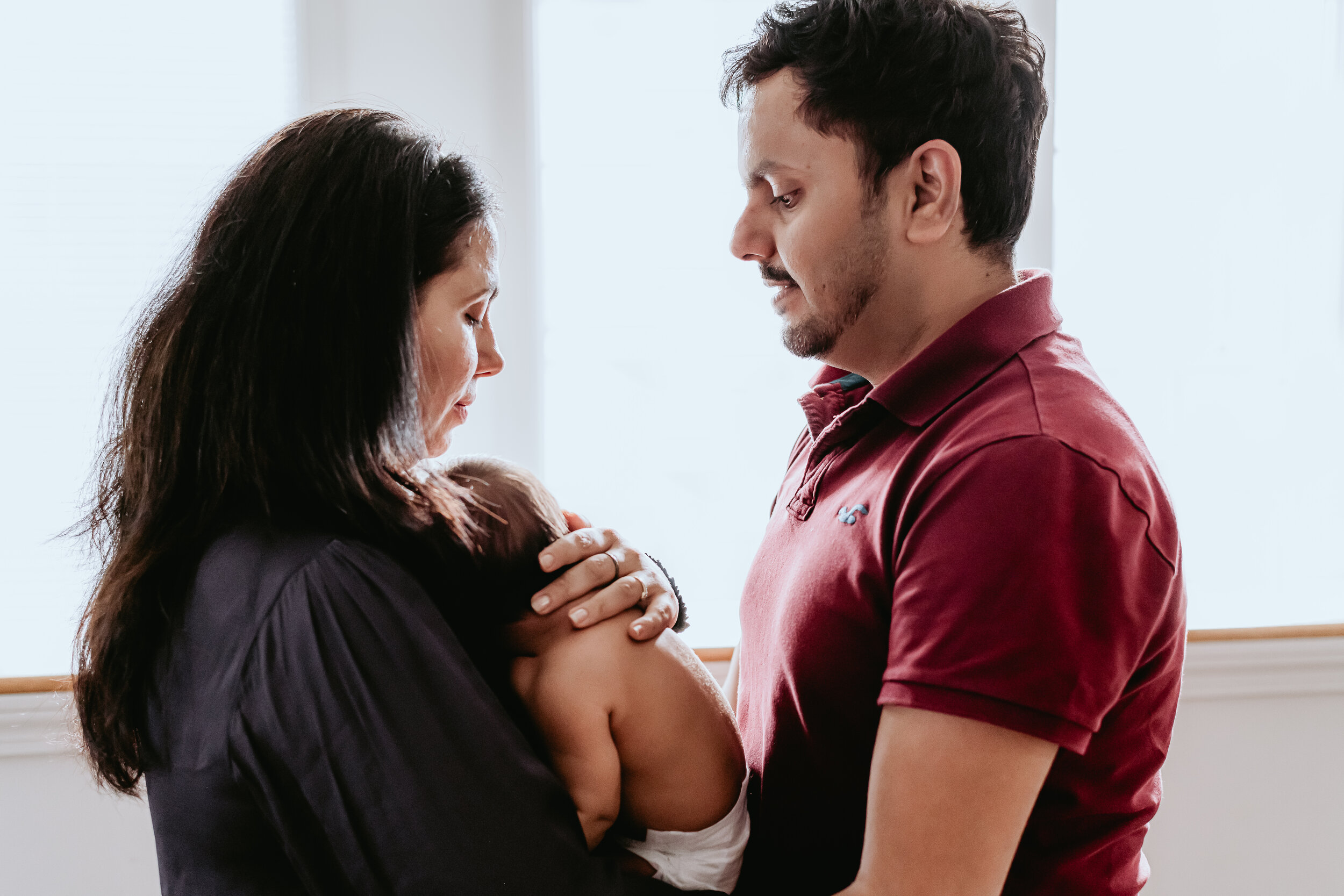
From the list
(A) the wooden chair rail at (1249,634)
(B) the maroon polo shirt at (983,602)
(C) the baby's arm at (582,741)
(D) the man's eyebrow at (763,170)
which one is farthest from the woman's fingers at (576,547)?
(A) the wooden chair rail at (1249,634)

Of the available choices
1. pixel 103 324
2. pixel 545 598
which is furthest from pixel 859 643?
pixel 103 324

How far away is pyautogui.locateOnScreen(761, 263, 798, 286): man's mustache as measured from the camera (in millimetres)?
1252

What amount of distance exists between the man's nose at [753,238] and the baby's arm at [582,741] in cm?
60

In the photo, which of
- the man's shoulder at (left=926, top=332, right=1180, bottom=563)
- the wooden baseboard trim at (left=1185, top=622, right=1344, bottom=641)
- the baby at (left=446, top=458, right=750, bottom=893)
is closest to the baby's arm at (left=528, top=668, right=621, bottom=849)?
the baby at (left=446, top=458, right=750, bottom=893)

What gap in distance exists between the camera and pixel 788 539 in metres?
1.22

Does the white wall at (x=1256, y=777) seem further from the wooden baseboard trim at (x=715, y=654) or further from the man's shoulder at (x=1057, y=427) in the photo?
the man's shoulder at (x=1057, y=427)

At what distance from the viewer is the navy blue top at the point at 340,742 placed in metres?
0.76

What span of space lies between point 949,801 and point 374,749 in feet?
1.68

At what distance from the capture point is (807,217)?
1149 millimetres

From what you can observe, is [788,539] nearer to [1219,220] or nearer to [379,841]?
[379,841]

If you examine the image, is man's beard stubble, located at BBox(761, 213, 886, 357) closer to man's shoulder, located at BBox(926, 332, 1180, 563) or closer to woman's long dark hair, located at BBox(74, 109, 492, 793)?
man's shoulder, located at BBox(926, 332, 1180, 563)

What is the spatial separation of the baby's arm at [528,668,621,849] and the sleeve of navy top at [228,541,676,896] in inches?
Result: 7.8

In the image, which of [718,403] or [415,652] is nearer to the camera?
[415,652]

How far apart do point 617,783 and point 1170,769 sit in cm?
165
